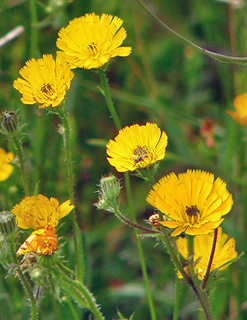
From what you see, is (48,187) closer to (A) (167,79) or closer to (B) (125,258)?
(B) (125,258)

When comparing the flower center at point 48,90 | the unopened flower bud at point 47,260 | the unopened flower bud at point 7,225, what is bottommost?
the unopened flower bud at point 47,260

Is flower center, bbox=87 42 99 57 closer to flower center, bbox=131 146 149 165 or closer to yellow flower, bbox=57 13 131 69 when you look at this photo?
yellow flower, bbox=57 13 131 69

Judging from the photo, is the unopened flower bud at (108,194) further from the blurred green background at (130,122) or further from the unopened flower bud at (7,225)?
the blurred green background at (130,122)

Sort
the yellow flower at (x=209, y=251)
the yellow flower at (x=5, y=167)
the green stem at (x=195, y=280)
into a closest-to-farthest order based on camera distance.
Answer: the green stem at (x=195, y=280)
the yellow flower at (x=209, y=251)
the yellow flower at (x=5, y=167)

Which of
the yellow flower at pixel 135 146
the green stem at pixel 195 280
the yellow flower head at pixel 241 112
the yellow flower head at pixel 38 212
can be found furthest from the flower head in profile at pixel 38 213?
the yellow flower head at pixel 241 112

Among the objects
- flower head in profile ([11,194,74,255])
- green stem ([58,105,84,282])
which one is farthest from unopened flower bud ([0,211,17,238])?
green stem ([58,105,84,282])

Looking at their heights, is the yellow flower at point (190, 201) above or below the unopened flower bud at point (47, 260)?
above

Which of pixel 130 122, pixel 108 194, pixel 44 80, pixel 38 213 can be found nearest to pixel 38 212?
pixel 38 213
